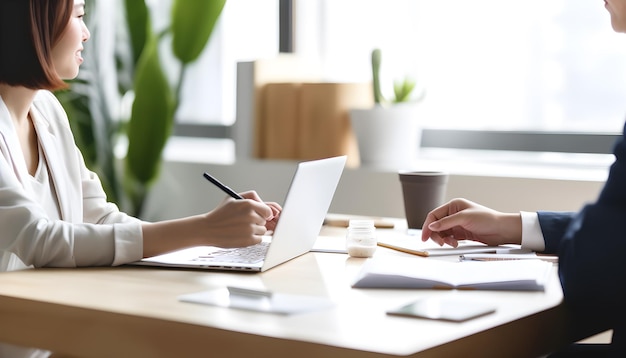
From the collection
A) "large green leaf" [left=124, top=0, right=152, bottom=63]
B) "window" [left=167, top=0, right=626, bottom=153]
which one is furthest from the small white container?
"large green leaf" [left=124, top=0, right=152, bottom=63]

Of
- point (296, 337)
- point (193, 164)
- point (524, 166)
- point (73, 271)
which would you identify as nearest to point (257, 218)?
point (73, 271)

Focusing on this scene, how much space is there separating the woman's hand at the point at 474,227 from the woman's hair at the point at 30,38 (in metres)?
0.76

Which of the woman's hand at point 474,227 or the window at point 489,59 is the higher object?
the window at point 489,59

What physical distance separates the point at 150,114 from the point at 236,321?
7.51 ft

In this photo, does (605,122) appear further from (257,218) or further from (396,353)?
(396,353)

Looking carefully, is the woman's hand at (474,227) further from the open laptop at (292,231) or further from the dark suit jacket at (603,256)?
the dark suit jacket at (603,256)

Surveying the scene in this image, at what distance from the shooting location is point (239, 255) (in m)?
1.70

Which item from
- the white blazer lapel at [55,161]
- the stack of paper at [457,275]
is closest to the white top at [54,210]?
the white blazer lapel at [55,161]

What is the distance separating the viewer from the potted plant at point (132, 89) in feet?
11.0

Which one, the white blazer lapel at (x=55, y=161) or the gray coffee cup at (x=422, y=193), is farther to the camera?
the gray coffee cup at (x=422, y=193)

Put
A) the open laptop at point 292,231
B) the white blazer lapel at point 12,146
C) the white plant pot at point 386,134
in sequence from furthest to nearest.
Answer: the white plant pot at point 386,134 → the white blazer lapel at point 12,146 → the open laptop at point 292,231

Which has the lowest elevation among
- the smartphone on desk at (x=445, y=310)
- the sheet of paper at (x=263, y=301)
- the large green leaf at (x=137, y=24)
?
the sheet of paper at (x=263, y=301)

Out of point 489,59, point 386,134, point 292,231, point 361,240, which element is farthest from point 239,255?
point 489,59

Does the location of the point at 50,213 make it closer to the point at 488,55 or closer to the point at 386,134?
the point at 386,134
